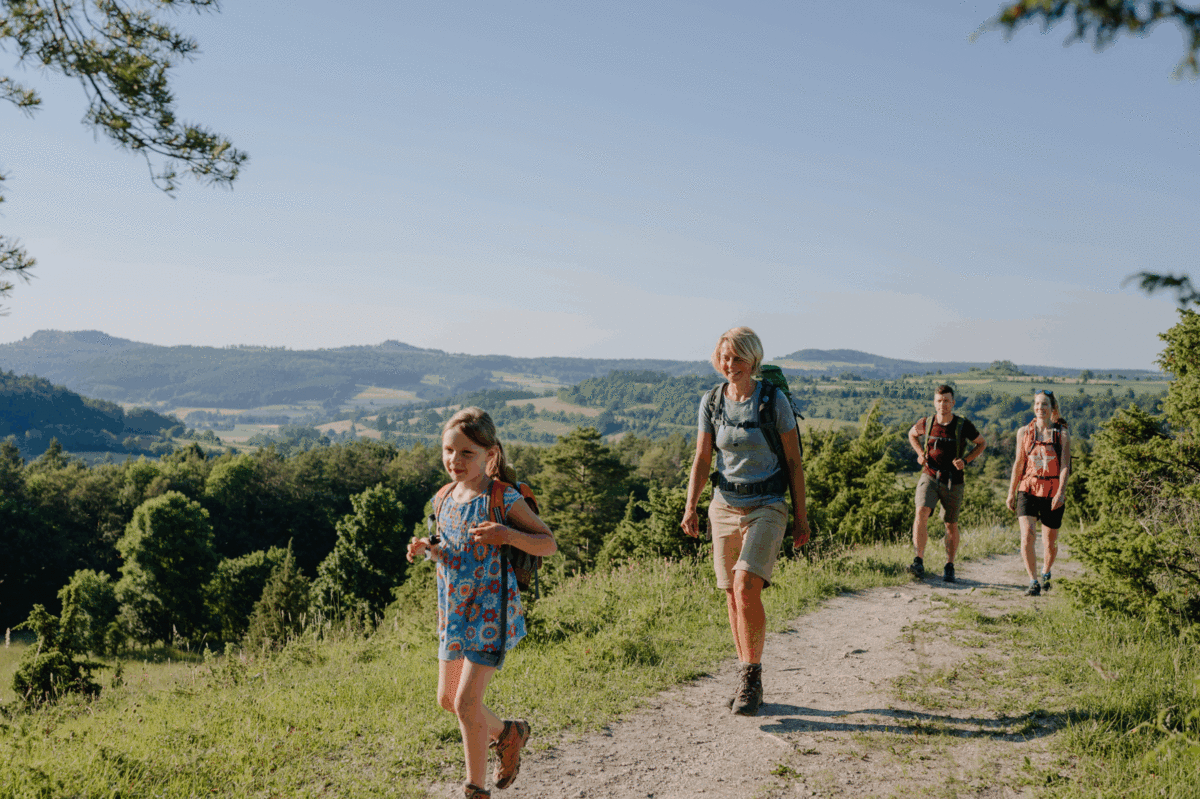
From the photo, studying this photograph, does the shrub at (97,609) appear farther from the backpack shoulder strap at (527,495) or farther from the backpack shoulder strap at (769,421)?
the backpack shoulder strap at (769,421)

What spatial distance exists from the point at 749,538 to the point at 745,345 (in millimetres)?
1140

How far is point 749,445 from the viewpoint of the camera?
423 centimetres

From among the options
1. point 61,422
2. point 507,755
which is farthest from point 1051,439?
point 61,422

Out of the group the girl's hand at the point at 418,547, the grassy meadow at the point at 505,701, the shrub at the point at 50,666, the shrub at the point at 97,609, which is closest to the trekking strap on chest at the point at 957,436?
the grassy meadow at the point at 505,701

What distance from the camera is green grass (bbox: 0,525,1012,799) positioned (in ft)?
12.1

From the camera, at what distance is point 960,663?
527cm

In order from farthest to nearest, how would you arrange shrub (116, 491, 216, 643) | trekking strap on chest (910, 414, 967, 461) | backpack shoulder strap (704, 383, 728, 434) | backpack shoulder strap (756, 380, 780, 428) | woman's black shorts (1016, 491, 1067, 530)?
1. shrub (116, 491, 216, 643)
2. trekking strap on chest (910, 414, 967, 461)
3. woman's black shorts (1016, 491, 1067, 530)
4. backpack shoulder strap (704, 383, 728, 434)
5. backpack shoulder strap (756, 380, 780, 428)

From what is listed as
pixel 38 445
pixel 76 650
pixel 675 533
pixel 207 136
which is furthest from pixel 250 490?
pixel 38 445

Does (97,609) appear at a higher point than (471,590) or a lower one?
lower

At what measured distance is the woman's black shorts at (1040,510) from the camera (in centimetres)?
726

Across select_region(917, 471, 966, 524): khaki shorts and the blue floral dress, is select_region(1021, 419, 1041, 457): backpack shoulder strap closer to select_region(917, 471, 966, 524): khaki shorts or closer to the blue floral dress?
select_region(917, 471, 966, 524): khaki shorts

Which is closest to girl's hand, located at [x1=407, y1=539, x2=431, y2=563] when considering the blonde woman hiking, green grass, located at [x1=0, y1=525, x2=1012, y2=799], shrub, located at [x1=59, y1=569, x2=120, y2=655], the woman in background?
green grass, located at [x1=0, y1=525, x2=1012, y2=799]

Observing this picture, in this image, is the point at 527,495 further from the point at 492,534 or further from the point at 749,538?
the point at 749,538

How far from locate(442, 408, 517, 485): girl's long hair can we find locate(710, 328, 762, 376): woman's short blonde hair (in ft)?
5.00
